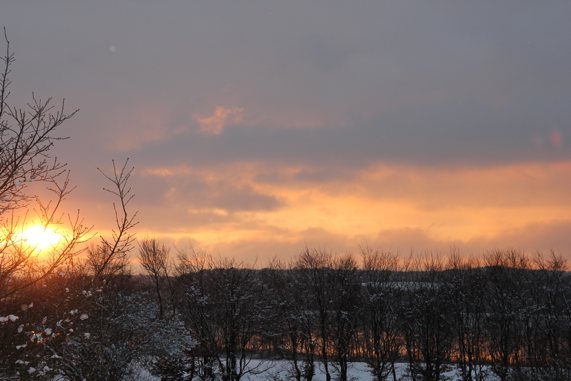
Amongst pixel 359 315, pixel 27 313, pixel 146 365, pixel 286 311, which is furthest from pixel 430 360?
pixel 27 313

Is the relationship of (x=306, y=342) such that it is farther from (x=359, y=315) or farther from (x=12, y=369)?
(x=12, y=369)

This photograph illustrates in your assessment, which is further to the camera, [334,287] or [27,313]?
Result: [334,287]

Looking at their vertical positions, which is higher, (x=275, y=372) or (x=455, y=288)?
(x=455, y=288)

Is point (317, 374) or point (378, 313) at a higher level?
point (378, 313)

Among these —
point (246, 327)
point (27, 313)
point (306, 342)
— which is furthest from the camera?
point (306, 342)

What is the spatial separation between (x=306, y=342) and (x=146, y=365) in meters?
17.6

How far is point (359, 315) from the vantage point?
53312 millimetres

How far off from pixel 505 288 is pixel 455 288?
745 cm

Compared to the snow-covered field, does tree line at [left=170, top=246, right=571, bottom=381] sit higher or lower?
higher

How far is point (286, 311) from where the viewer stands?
56.4 metres

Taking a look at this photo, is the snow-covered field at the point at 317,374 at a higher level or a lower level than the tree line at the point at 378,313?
lower

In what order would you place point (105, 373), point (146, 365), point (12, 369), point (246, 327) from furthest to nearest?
1. point (246, 327)
2. point (146, 365)
3. point (105, 373)
4. point (12, 369)

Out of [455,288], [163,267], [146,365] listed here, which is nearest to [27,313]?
[146,365]

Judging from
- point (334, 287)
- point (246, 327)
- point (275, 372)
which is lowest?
point (275, 372)
